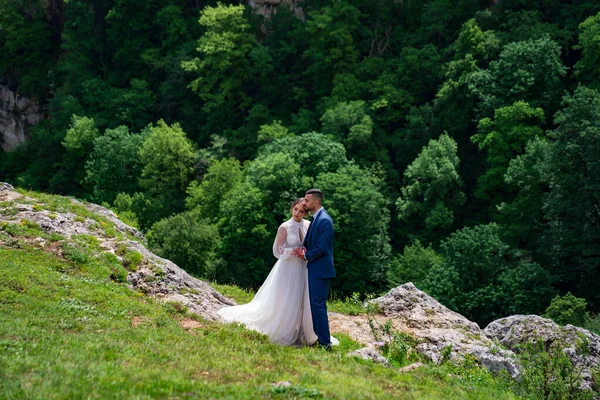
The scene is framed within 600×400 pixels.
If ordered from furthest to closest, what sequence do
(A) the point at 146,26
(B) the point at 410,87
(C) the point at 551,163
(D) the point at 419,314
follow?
1. (A) the point at 146,26
2. (B) the point at 410,87
3. (C) the point at 551,163
4. (D) the point at 419,314

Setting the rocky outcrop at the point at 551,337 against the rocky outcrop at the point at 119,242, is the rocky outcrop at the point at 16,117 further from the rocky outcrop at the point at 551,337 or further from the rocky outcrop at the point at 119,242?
the rocky outcrop at the point at 551,337

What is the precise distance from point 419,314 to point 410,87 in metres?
40.6

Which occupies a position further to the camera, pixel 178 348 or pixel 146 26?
pixel 146 26

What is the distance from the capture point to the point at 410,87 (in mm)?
54156

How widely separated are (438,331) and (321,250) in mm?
3638

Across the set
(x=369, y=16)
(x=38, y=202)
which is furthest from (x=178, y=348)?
(x=369, y=16)

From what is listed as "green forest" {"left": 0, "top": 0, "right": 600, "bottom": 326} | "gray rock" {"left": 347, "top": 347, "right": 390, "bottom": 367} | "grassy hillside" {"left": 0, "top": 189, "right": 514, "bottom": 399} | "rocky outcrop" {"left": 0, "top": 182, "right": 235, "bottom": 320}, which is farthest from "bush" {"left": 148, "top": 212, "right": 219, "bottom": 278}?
"gray rock" {"left": 347, "top": 347, "right": 390, "bottom": 367}

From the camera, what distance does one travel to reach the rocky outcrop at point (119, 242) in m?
14.9

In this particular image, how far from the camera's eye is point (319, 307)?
1216 cm

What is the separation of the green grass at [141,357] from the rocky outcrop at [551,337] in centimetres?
290

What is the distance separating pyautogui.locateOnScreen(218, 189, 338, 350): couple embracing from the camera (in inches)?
482

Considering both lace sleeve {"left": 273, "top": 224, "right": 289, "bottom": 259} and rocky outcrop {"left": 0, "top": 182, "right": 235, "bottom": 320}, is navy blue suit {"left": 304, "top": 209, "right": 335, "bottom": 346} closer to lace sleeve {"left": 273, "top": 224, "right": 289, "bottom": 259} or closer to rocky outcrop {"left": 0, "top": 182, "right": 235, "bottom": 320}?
lace sleeve {"left": 273, "top": 224, "right": 289, "bottom": 259}

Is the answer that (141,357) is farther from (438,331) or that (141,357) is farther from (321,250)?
(438,331)

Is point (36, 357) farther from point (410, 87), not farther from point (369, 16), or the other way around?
point (369, 16)
